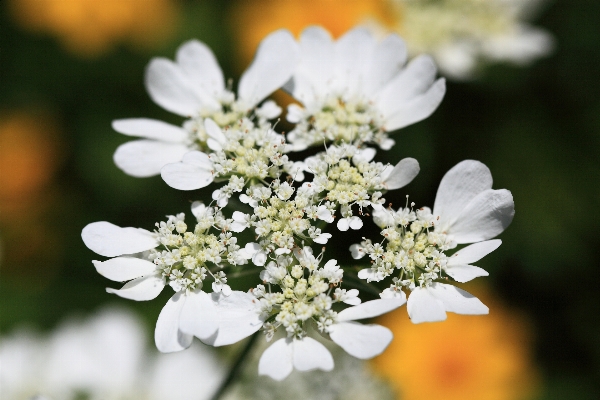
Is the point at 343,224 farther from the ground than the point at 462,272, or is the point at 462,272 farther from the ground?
the point at 343,224

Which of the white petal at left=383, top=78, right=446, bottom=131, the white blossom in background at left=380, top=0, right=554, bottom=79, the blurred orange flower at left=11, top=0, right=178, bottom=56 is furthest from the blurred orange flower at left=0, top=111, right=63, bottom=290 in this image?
the white petal at left=383, top=78, right=446, bottom=131

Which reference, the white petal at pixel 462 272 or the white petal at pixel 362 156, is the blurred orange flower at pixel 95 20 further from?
the white petal at pixel 462 272

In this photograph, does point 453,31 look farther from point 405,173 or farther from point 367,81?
point 405,173

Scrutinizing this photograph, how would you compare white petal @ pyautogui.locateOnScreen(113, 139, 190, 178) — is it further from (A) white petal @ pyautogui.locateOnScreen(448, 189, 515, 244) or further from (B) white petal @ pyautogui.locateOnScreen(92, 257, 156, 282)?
(A) white petal @ pyautogui.locateOnScreen(448, 189, 515, 244)

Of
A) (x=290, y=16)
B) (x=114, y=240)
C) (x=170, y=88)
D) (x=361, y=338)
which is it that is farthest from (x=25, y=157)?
(x=361, y=338)

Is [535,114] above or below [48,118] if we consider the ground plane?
below

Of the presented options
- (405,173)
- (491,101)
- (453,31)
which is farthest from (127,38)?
(405,173)

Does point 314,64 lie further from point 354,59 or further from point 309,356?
point 309,356
